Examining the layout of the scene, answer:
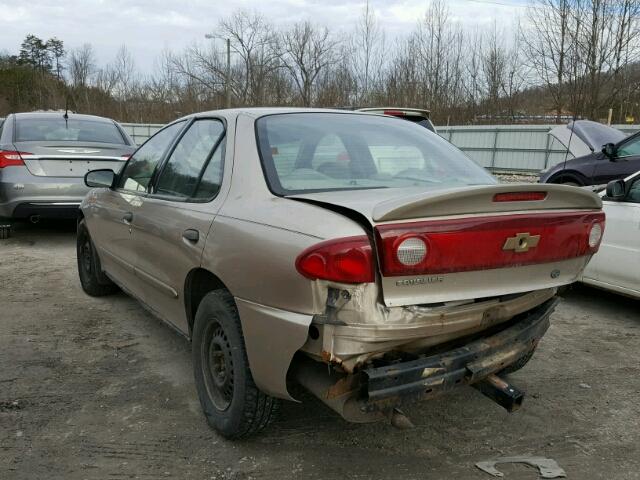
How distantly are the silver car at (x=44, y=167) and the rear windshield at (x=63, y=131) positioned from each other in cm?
1

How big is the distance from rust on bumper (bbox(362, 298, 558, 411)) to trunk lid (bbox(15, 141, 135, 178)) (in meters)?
5.78

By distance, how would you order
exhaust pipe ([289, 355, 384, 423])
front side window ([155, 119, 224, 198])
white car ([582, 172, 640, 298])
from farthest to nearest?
white car ([582, 172, 640, 298]) → front side window ([155, 119, 224, 198]) → exhaust pipe ([289, 355, 384, 423])

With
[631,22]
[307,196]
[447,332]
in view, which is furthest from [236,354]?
[631,22]

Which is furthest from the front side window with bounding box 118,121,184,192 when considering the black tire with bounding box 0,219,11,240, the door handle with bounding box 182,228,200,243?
the black tire with bounding box 0,219,11,240

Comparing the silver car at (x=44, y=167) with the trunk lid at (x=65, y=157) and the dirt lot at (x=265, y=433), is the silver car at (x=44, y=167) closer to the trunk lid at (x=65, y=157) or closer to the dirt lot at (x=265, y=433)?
the trunk lid at (x=65, y=157)

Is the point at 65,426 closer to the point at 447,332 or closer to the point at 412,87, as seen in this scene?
the point at 447,332

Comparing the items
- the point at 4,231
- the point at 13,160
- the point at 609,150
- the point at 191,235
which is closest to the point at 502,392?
the point at 191,235

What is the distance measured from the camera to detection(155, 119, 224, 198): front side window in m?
3.16

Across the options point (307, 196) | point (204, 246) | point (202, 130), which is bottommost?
point (204, 246)

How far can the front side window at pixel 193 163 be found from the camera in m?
3.16

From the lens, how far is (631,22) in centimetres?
1945

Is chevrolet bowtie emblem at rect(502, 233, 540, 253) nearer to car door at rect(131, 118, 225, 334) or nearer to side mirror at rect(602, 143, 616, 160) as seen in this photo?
car door at rect(131, 118, 225, 334)

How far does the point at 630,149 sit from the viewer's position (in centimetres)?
796

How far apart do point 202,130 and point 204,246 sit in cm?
92
